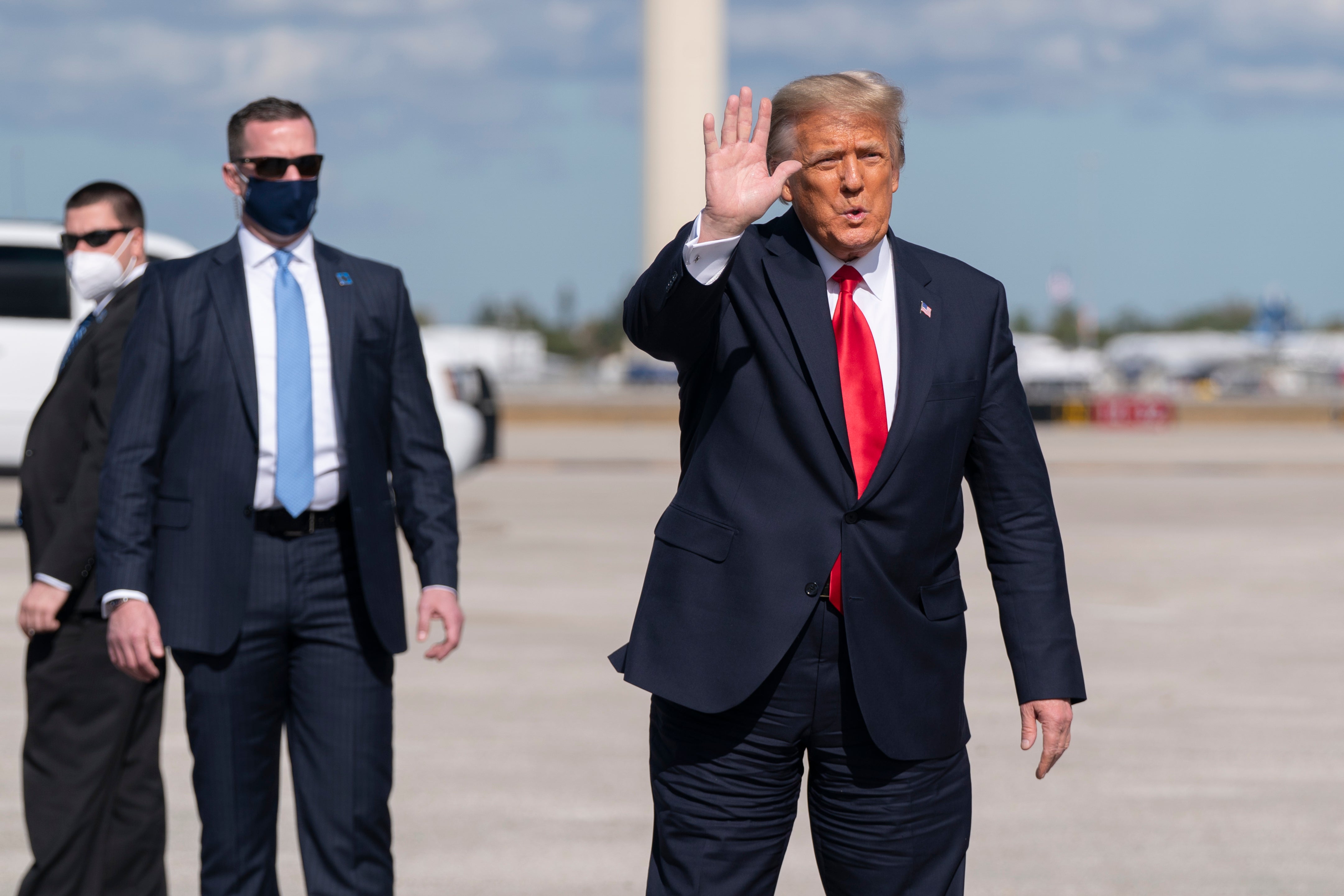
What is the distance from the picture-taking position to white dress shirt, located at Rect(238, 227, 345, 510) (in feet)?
11.6

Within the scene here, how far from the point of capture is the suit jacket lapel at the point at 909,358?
9.51 feet

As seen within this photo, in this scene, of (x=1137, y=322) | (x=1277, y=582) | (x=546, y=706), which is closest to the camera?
(x=546, y=706)

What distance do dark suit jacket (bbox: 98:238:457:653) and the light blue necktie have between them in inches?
2.4

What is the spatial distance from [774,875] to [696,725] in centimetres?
33

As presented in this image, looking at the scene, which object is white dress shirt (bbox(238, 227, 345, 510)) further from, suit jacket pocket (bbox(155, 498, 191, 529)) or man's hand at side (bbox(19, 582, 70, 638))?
man's hand at side (bbox(19, 582, 70, 638))

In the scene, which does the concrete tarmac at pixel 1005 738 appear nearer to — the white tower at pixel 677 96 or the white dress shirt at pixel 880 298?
the white dress shirt at pixel 880 298

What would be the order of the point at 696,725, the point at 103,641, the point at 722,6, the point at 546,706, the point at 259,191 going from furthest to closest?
the point at 722,6
the point at 546,706
the point at 103,641
the point at 259,191
the point at 696,725

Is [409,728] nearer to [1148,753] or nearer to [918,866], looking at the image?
[1148,753]

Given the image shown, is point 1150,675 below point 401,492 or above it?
below

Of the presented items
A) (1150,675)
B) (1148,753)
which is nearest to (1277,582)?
(1150,675)

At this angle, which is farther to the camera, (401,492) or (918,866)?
(401,492)

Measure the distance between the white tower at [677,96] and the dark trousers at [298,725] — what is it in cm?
3331

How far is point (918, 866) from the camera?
117 inches

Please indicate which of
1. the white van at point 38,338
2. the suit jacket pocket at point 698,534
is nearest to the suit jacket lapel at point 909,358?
the suit jacket pocket at point 698,534
